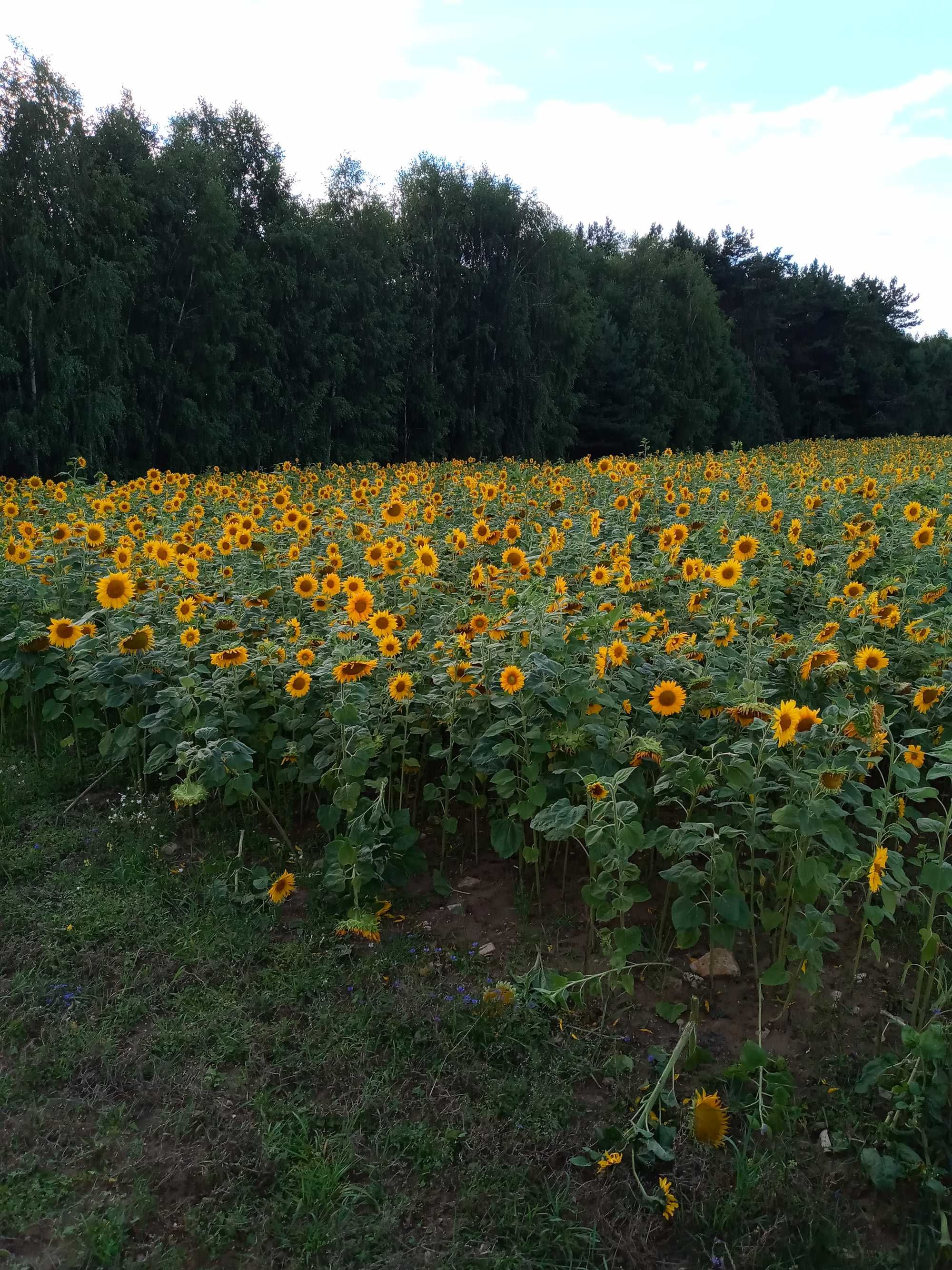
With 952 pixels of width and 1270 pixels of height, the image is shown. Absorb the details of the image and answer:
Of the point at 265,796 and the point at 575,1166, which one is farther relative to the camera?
the point at 265,796

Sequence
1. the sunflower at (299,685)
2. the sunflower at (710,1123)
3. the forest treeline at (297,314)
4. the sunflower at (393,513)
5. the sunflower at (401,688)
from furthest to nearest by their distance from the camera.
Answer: the forest treeline at (297,314)
the sunflower at (393,513)
the sunflower at (299,685)
the sunflower at (401,688)
the sunflower at (710,1123)

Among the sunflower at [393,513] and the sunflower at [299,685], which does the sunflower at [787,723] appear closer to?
the sunflower at [299,685]

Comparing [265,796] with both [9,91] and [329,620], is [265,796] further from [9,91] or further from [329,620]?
[9,91]

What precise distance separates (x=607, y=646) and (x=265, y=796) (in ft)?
4.87

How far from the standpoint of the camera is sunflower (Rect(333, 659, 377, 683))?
2850mm

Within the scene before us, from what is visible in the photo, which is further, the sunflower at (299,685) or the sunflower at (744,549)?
the sunflower at (744,549)

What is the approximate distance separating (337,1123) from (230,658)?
1528 mm

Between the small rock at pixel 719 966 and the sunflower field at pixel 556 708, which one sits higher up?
the sunflower field at pixel 556 708

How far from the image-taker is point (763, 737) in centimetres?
225

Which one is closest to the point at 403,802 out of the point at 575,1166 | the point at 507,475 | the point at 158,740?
the point at 158,740

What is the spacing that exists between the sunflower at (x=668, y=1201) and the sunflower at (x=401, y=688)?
1458 millimetres

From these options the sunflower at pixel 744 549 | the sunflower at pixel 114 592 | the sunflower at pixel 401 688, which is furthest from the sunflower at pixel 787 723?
the sunflower at pixel 114 592

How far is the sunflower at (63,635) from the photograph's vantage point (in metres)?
3.60

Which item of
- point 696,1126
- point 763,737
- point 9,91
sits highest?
point 9,91
